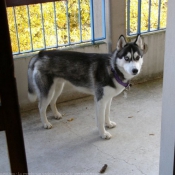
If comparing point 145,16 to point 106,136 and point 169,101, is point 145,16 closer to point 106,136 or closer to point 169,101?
point 106,136

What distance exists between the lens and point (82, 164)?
10.1 ft

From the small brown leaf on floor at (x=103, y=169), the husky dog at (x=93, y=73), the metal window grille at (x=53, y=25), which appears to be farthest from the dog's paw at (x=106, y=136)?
the metal window grille at (x=53, y=25)

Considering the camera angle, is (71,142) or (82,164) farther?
(71,142)

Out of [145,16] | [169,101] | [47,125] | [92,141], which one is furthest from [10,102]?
[145,16]

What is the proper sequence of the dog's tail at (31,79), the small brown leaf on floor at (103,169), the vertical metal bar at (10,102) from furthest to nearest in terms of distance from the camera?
the dog's tail at (31,79) → the small brown leaf on floor at (103,169) → the vertical metal bar at (10,102)

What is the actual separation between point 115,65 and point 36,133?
1.23 metres

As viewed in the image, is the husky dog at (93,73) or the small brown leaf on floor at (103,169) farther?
the husky dog at (93,73)

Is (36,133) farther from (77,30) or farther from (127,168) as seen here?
(77,30)

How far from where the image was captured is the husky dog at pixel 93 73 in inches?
126

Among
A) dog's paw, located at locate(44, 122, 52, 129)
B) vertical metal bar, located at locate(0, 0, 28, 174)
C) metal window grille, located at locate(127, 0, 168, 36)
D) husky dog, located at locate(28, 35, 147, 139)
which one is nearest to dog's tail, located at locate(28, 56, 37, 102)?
husky dog, located at locate(28, 35, 147, 139)

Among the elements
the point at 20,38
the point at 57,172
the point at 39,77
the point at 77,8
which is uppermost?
the point at 77,8

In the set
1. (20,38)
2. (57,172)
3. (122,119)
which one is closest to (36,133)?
(57,172)

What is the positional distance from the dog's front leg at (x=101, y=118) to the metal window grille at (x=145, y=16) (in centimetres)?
162

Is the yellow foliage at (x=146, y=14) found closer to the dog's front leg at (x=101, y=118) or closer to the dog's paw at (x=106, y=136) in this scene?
the dog's front leg at (x=101, y=118)
